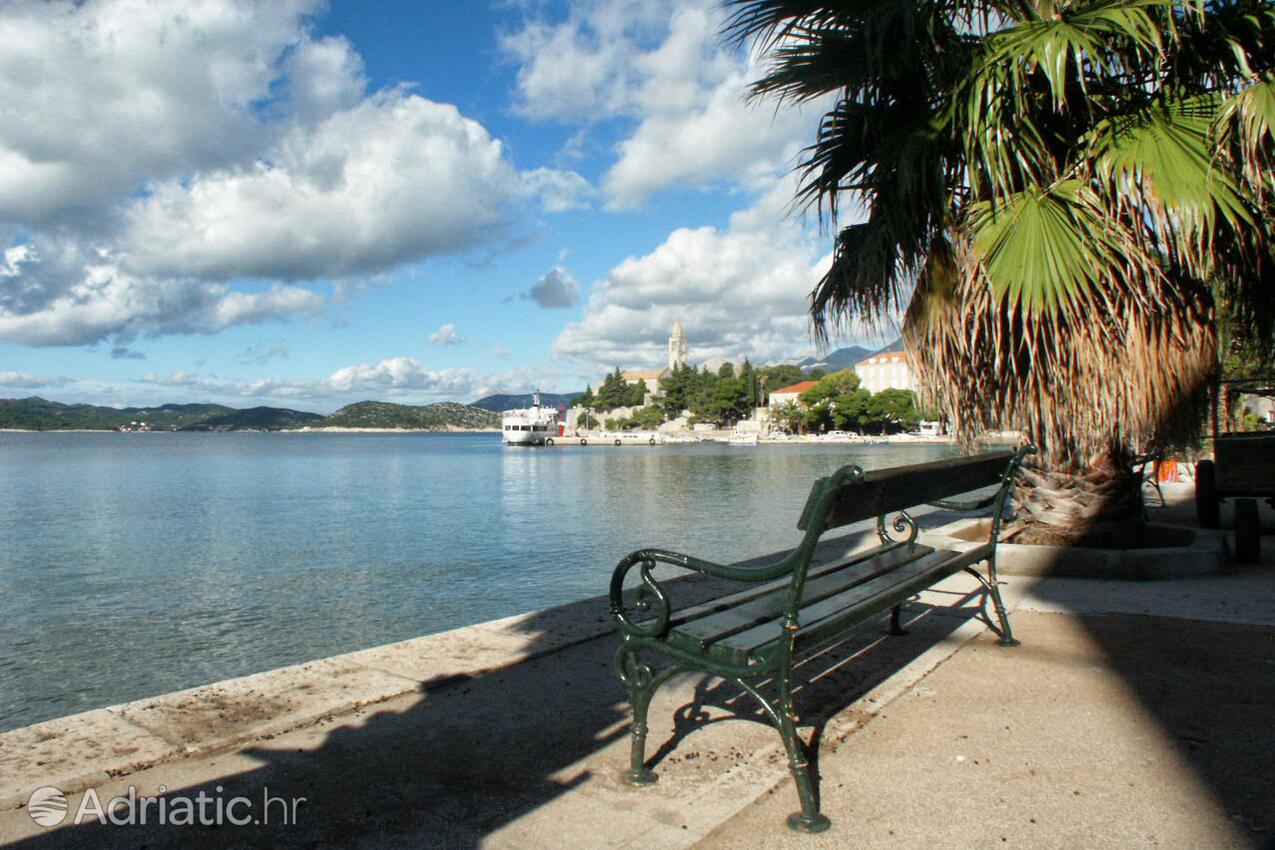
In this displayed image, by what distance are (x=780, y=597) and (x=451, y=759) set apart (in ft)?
4.89

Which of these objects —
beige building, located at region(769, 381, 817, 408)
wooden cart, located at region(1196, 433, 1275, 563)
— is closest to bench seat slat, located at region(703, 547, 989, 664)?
wooden cart, located at region(1196, 433, 1275, 563)

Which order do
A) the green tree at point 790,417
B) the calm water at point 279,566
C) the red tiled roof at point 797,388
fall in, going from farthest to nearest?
→ the red tiled roof at point 797,388, the green tree at point 790,417, the calm water at point 279,566

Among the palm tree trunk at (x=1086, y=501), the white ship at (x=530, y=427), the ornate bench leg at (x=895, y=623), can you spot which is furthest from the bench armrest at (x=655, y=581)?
the white ship at (x=530, y=427)

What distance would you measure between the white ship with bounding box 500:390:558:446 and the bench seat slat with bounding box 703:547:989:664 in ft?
376

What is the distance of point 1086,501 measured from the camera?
700cm

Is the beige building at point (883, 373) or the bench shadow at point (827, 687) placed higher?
the beige building at point (883, 373)

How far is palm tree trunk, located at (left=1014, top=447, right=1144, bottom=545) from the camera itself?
6.98 m

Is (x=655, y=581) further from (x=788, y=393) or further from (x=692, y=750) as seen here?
(x=788, y=393)

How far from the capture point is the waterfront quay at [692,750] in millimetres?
2523

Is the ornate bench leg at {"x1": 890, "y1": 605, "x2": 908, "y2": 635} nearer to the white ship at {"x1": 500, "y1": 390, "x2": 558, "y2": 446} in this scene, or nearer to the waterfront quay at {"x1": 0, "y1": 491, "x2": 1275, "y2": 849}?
the waterfront quay at {"x1": 0, "y1": 491, "x2": 1275, "y2": 849}

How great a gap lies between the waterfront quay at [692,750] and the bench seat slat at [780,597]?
0.52 meters

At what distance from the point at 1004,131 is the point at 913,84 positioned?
1088mm

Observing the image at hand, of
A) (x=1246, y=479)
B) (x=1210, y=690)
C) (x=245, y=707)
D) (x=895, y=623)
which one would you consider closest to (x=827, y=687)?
(x=895, y=623)

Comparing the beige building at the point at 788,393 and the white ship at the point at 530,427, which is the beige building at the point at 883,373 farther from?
the white ship at the point at 530,427
